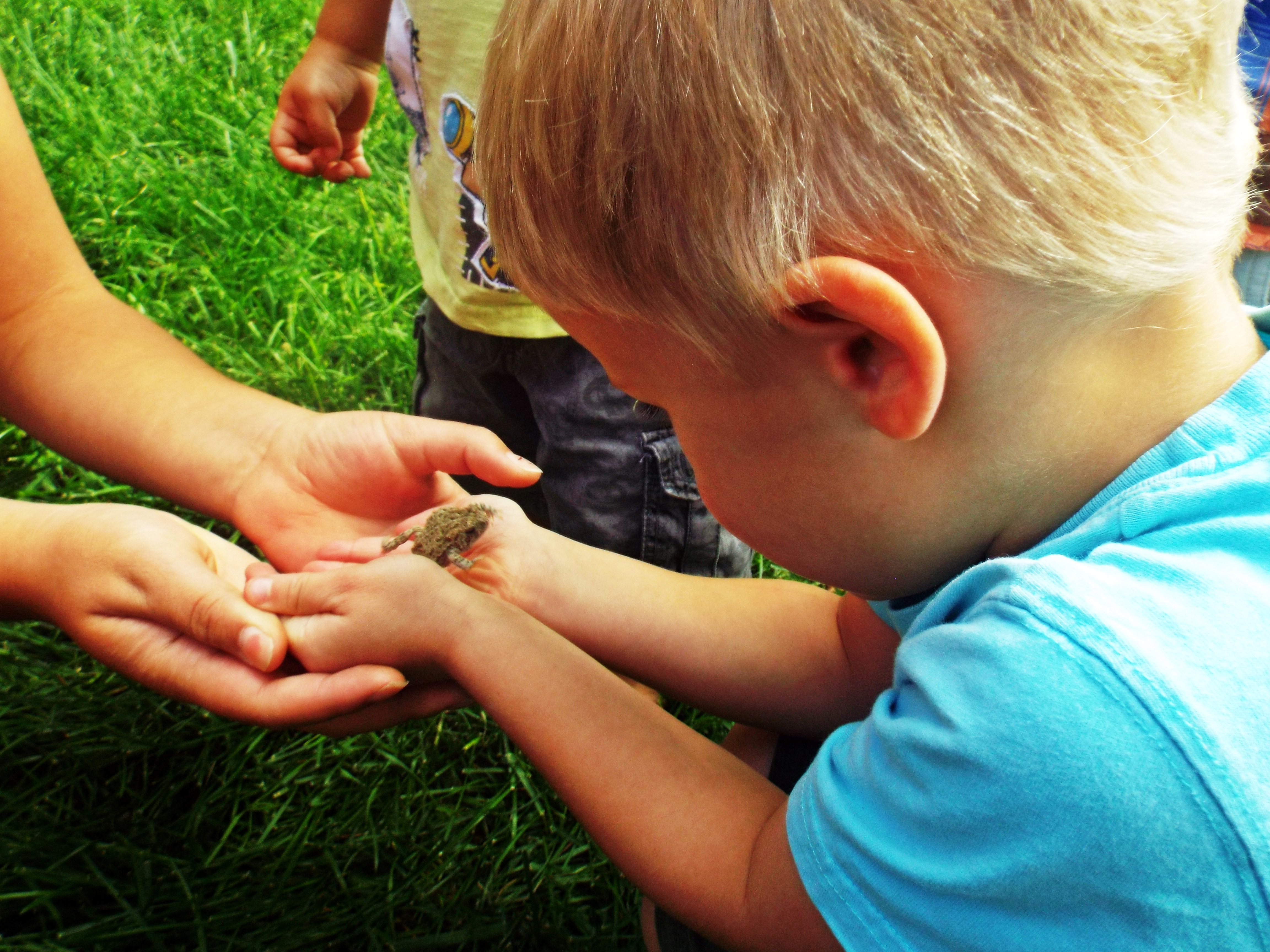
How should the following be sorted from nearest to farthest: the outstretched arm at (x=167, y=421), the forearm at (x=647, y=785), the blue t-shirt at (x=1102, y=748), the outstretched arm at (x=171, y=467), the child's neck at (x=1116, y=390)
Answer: the blue t-shirt at (x=1102, y=748) < the child's neck at (x=1116, y=390) < the forearm at (x=647, y=785) < the outstretched arm at (x=171, y=467) < the outstretched arm at (x=167, y=421)

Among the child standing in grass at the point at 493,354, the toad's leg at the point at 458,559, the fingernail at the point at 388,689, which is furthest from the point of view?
the child standing in grass at the point at 493,354

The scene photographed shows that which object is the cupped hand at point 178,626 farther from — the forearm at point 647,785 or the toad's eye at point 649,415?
the toad's eye at point 649,415

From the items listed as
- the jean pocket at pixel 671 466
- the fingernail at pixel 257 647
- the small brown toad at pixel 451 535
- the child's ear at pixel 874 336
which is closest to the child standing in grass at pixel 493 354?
the jean pocket at pixel 671 466

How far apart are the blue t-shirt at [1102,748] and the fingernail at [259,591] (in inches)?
45.2

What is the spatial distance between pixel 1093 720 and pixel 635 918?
135 cm

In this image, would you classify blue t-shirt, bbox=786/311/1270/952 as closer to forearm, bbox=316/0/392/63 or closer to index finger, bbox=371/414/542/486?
index finger, bbox=371/414/542/486

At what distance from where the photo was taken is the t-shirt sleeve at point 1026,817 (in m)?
0.95

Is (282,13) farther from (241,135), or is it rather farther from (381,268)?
(381,268)

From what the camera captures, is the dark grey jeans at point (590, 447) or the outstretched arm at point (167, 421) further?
the dark grey jeans at point (590, 447)

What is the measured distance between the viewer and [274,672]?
1.78 metres

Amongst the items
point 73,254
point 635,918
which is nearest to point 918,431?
point 635,918

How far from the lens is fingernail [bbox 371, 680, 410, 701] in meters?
1.61

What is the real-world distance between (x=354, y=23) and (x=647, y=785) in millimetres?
2402

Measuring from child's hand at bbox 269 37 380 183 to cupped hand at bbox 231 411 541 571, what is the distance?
3.46ft
